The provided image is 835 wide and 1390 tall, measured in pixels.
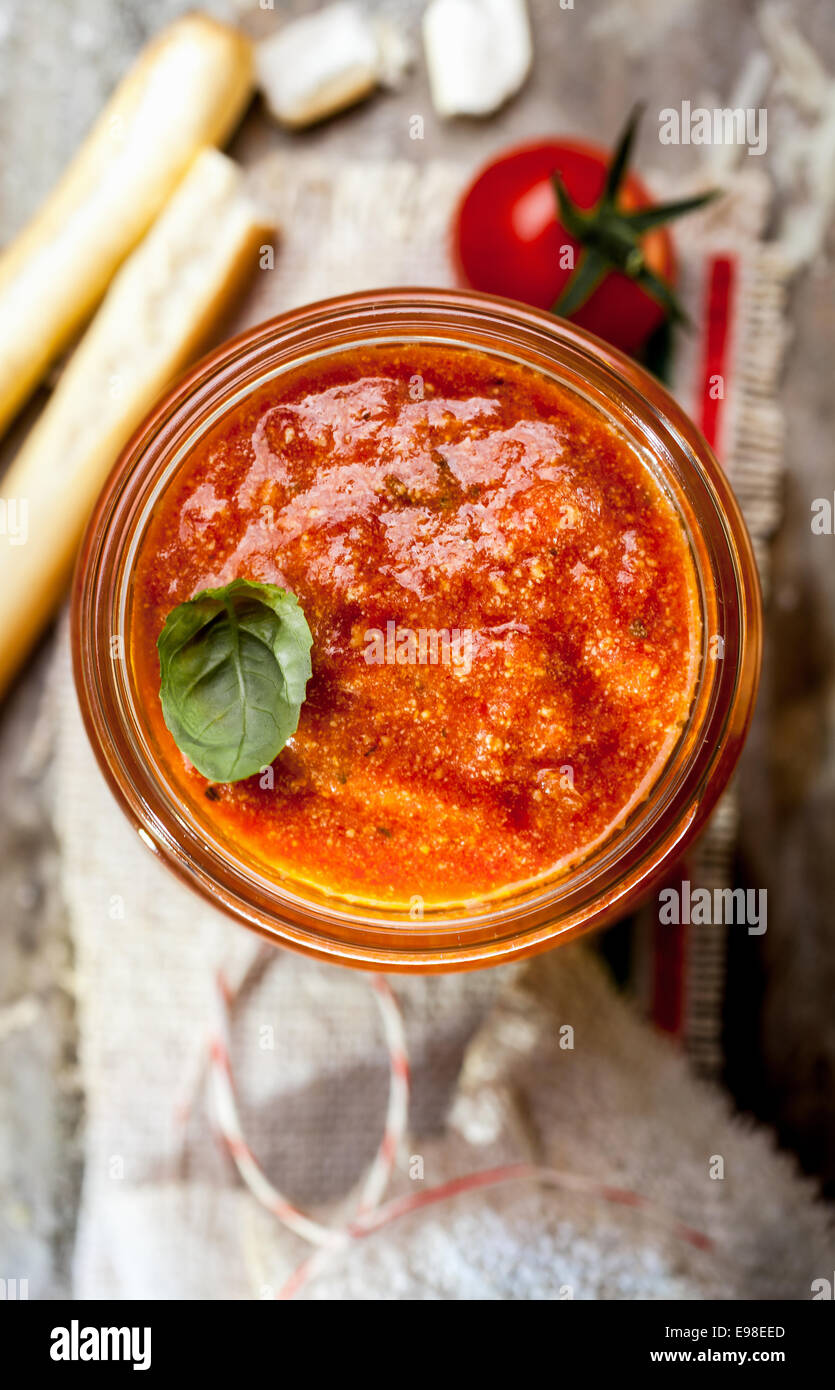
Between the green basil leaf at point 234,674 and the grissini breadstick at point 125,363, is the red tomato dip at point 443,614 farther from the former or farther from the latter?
the grissini breadstick at point 125,363

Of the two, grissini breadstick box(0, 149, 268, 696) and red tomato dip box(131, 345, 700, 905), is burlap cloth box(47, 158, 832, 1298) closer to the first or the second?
grissini breadstick box(0, 149, 268, 696)

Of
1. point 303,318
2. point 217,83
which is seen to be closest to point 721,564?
point 303,318

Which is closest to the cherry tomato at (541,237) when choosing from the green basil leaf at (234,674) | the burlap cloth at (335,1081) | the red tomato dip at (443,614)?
the burlap cloth at (335,1081)

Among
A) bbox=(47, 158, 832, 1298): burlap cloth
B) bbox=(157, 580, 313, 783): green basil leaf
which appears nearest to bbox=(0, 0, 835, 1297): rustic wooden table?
bbox=(47, 158, 832, 1298): burlap cloth

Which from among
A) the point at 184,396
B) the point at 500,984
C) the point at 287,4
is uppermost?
the point at 287,4
